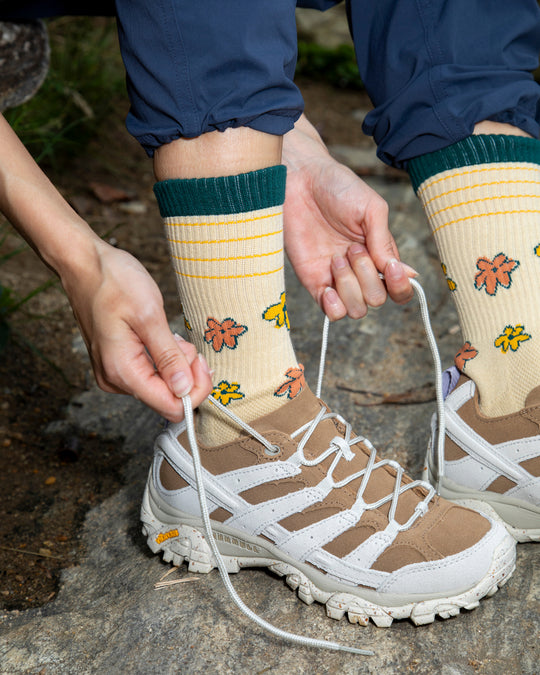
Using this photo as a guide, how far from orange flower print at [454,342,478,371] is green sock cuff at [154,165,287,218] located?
41cm

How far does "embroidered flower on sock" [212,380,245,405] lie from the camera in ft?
3.01

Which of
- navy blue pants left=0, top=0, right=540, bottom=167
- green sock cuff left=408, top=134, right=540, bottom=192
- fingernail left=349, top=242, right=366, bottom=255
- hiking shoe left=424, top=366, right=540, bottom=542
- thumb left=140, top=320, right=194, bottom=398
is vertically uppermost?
navy blue pants left=0, top=0, right=540, bottom=167

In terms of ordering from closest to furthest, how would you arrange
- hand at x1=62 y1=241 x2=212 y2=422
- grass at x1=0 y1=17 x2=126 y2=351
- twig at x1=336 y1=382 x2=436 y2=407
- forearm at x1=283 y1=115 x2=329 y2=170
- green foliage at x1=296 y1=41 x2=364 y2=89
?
hand at x1=62 y1=241 x2=212 y2=422 → forearm at x1=283 y1=115 x2=329 y2=170 → twig at x1=336 y1=382 x2=436 y2=407 → grass at x1=0 y1=17 x2=126 y2=351 → green foliage at x1=296 y1=41 x2=364 y2=89

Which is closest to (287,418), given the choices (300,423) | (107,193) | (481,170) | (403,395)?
(300,423)

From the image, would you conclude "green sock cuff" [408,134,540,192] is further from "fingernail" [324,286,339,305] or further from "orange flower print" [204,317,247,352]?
"orange flower print" [204,317,247,352]

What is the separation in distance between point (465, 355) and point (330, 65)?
10.7ft

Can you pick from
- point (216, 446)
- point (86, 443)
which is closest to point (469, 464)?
point (216, 446)

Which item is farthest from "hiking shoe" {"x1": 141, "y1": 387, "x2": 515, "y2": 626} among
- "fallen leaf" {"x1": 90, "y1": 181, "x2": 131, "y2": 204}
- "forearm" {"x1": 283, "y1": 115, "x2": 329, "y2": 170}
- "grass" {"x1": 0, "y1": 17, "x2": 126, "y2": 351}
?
"fallen leaf" {"x1": 90, "y1": 181, "x2": 131, "y2": 204}

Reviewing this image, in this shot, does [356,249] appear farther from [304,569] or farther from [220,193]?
[304,569]

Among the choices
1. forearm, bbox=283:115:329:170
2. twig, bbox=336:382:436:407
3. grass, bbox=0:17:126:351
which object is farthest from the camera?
grass, bbox=0:17:126:351

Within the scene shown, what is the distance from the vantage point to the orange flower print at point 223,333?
2.89 ft

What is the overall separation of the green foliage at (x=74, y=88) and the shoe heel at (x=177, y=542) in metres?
1.34

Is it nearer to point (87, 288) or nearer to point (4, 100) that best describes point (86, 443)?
point (87, 288)

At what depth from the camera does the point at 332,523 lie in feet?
2.93
